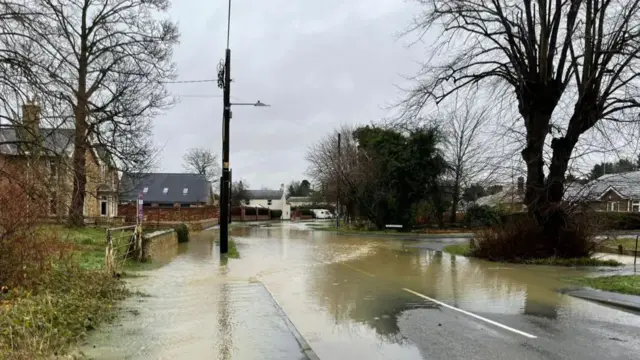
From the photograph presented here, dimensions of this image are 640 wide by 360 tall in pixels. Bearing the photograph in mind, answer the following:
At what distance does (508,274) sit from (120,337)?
41.8 ft

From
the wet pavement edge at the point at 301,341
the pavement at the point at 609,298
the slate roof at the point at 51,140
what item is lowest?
the pavement at the point at 609,298

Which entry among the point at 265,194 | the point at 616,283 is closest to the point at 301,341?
the point at 616,283

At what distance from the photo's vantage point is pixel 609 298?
39.0 feet

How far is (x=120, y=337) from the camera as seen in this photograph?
7.57 metres

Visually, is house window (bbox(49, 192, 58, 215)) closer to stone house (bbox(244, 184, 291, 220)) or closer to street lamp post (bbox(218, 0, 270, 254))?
street lamp post (bbox(218, 0, 270, 254))

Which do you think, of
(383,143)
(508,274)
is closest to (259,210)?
(383,143)

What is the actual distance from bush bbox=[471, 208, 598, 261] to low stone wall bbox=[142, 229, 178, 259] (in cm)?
1309

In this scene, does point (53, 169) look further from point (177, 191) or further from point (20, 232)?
point (177, 191)

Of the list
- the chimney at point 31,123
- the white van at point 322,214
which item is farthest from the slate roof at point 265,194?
the chimney at point 31,123

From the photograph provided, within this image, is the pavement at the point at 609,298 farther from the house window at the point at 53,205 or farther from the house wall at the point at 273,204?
the house wall at the point at 273,204

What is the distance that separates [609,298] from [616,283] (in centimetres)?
217

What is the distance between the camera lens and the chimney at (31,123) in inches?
361


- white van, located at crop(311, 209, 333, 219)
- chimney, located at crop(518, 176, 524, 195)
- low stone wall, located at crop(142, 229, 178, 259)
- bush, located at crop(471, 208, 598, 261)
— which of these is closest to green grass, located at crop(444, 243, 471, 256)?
bush, located at crop(471, 208, 598, 261)

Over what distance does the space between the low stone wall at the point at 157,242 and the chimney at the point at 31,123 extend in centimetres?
892
